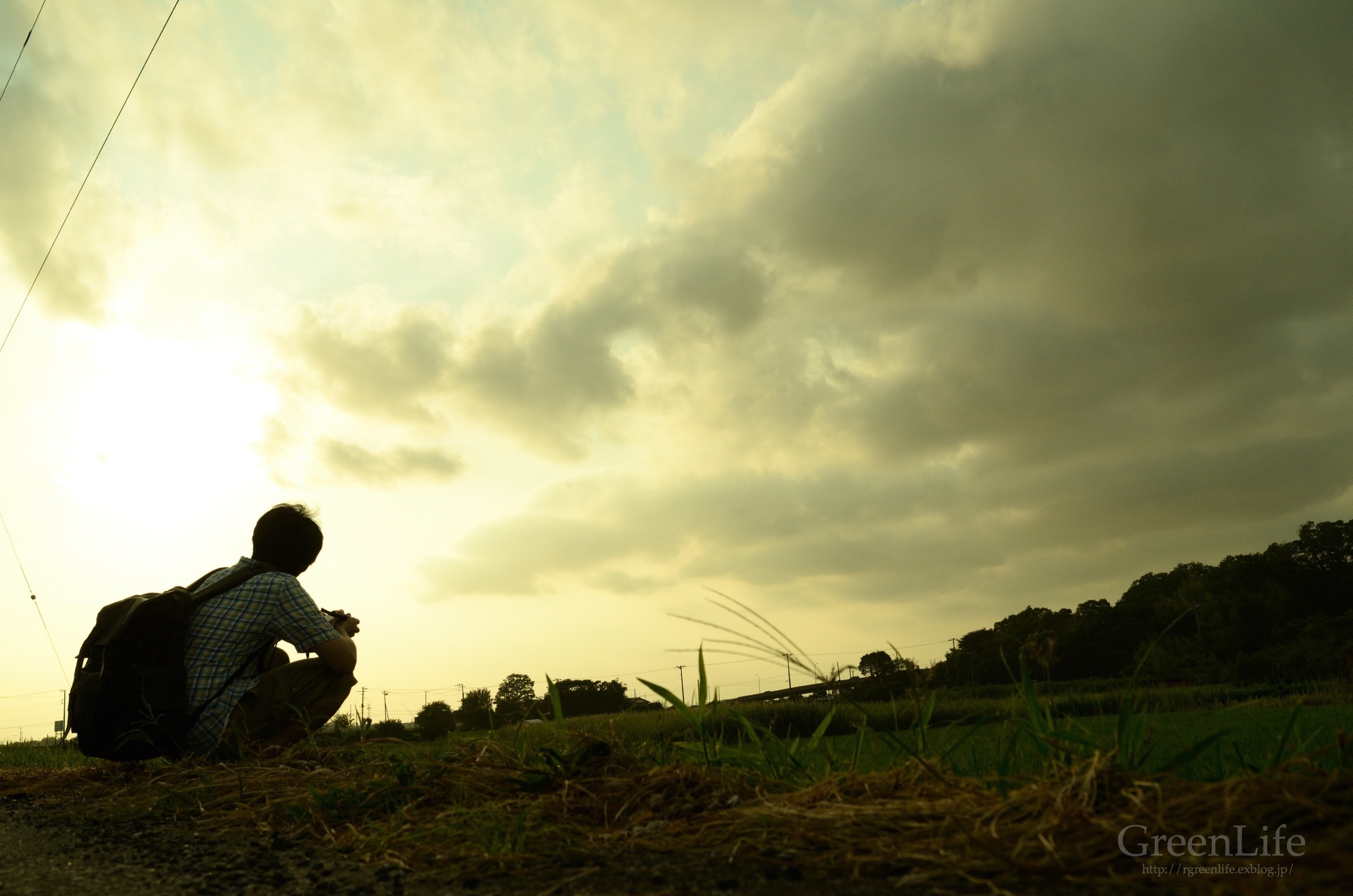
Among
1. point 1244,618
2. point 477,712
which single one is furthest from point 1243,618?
point 477,712

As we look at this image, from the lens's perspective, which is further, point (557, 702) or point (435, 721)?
point (435, 721)

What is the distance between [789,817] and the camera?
2.05 meters

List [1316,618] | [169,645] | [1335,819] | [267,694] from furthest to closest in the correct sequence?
1. [1316,618]
2. [267,694]
3. [169,645]
4. [1335,819]

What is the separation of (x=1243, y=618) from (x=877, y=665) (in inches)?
1414

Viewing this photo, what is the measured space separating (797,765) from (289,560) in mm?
3092

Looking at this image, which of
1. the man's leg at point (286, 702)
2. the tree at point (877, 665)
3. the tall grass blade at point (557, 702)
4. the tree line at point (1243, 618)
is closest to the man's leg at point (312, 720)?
the man's leg at point (286, 702)

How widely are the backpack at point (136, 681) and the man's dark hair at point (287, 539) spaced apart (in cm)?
34

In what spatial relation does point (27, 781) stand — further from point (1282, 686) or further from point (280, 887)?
point (1282, 686)

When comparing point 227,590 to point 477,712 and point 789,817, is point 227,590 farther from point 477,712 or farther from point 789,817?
point 789,817

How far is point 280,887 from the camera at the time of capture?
2.11 meters

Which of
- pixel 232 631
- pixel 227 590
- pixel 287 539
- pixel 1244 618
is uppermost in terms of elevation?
pixel 287 539

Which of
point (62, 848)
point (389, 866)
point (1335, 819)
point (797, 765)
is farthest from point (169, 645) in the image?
point (1335, 819)

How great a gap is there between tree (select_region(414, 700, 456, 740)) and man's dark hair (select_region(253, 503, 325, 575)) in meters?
1.53

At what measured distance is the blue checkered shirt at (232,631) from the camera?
4.11m
